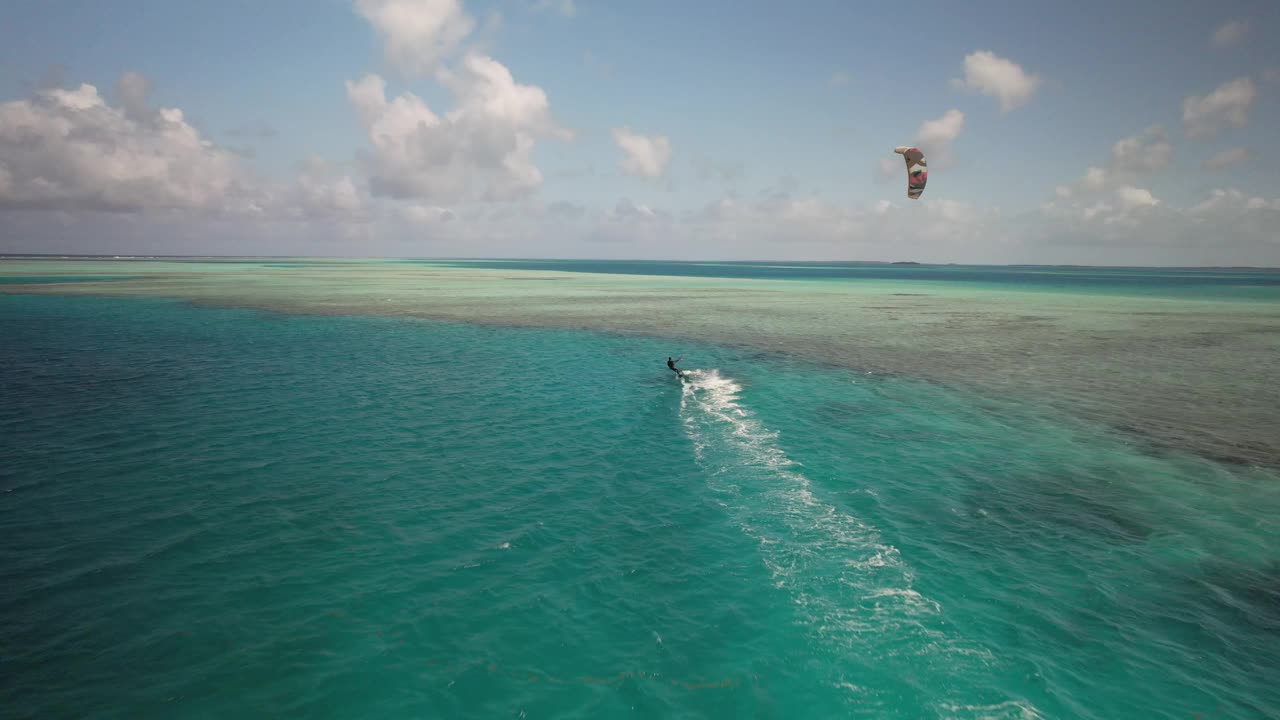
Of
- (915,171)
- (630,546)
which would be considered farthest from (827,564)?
(915,171)

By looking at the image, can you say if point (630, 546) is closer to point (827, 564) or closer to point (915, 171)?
point (827, 564)

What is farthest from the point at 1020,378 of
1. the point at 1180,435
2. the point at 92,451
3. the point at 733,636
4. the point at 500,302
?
the point at 500,302

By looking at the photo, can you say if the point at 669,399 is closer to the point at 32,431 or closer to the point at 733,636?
the point at 733,636

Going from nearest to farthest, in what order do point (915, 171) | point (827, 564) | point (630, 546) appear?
point (827, 564) < point (630, 546) < point (915, 171)

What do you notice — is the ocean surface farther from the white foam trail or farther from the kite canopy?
the kite canopy

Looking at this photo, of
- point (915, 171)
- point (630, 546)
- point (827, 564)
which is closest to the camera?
point (827, 564)

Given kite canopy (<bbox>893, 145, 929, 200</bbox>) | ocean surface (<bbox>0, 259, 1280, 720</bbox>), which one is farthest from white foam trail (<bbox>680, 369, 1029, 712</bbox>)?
kite canopy (<bbox>893, 145, 929, 200</bbox>)

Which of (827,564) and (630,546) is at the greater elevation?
(630,546)
